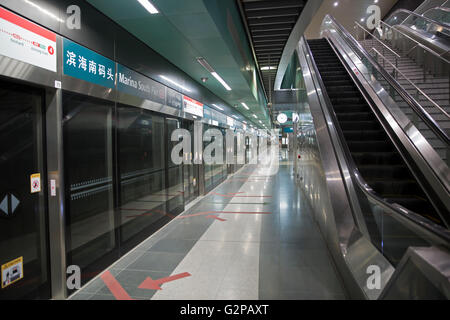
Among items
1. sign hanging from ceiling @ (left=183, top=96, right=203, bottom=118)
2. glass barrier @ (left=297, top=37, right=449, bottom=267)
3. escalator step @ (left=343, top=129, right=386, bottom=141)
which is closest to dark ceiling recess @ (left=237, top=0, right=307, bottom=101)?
sign hanging from ceiling @ (left=183, top=96, right=203, bottom=118)

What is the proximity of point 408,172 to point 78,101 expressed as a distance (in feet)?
14.4

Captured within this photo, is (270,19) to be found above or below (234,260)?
above

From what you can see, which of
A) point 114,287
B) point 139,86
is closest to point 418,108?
point 139,86

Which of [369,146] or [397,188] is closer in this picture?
[397,188]

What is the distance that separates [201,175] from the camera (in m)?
7.90

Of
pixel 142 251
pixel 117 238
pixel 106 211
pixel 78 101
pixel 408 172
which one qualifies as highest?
pixel 78 101

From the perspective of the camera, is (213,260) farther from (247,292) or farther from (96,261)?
(96,261)

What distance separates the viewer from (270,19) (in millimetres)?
8680

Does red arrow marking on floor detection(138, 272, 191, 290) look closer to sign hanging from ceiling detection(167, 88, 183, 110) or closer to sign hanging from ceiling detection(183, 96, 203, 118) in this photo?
sign hanging from ceiling detection(167, 88, 183, 110)

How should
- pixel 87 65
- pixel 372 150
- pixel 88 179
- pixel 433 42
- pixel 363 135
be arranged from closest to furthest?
1. pixel 87 65
2. pixel 88 179
3. pixel 372 150
4. pixel 363 135
5. pixel 433 42

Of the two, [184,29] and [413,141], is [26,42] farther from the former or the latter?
[413,141]

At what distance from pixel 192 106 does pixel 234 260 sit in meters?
4.25
